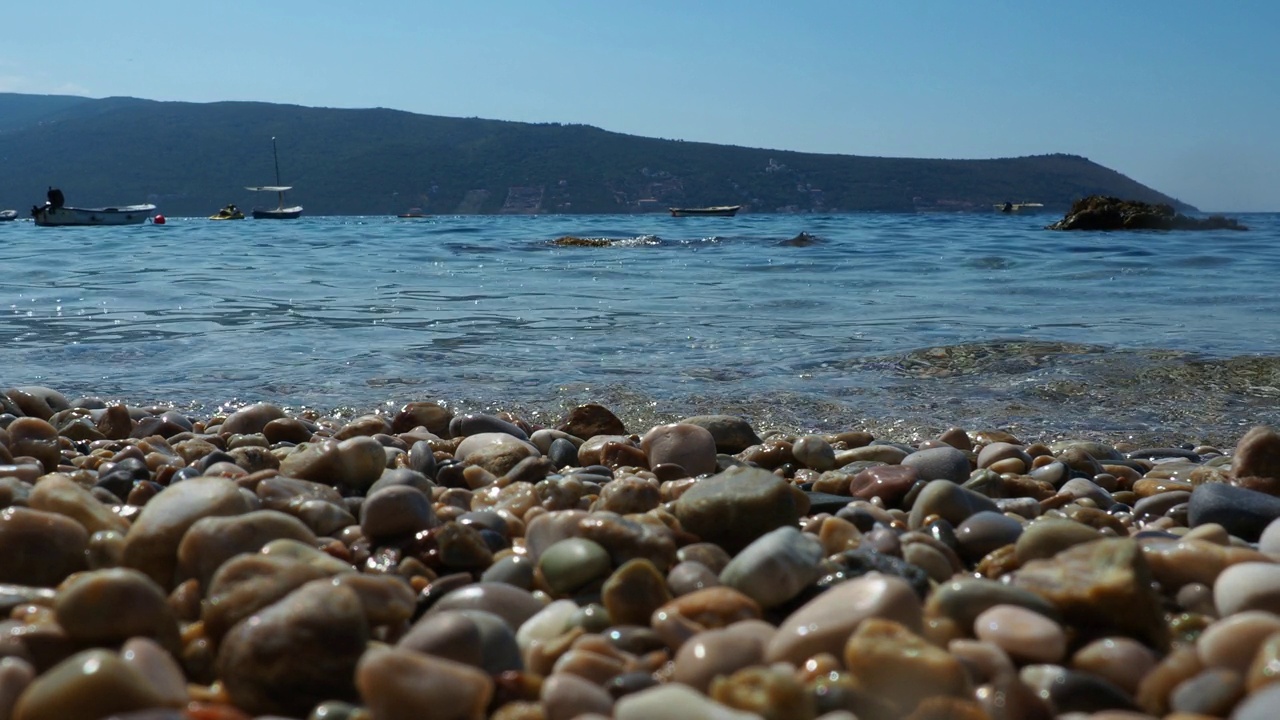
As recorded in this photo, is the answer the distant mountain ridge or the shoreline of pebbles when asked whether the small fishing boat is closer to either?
the distant mountain ridge

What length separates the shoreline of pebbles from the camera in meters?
1.28

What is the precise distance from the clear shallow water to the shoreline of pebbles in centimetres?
183

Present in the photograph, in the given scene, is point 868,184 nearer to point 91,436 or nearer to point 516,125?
point 516,125

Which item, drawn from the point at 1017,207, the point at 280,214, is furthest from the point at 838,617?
the point at 1017,207

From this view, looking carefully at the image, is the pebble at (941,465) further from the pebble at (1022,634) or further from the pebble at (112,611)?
the pebble at (112,611)

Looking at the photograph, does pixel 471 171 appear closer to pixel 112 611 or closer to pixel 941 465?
pixel 941 465

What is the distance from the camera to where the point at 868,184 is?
12488 cm

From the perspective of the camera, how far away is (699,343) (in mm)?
6273

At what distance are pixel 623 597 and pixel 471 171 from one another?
130m

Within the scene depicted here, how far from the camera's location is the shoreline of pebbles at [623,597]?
1.28m

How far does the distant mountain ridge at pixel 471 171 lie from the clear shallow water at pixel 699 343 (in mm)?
105372

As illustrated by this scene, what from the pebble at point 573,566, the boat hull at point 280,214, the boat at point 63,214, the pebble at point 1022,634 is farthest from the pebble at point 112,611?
the boat hull at point 280,214

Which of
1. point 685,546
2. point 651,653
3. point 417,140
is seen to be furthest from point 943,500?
point 417,140

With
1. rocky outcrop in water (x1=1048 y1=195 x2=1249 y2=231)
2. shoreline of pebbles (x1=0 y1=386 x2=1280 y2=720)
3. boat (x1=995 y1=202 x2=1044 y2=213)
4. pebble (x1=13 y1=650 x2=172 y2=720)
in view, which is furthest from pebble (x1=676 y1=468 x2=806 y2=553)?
boat (x1=995 y1=202 x2=1044 y2=213)
